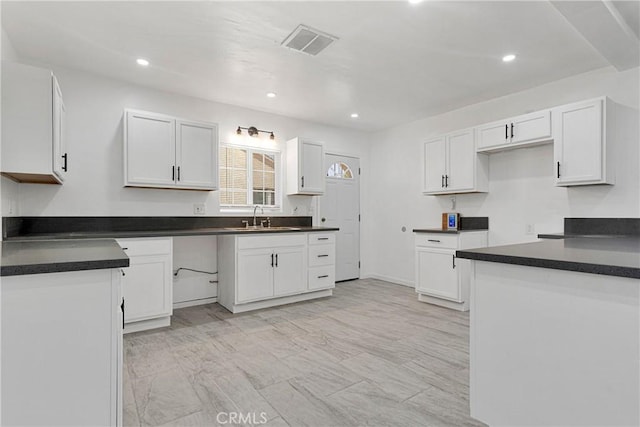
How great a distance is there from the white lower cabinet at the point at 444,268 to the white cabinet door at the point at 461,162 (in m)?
0.66

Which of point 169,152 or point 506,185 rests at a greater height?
point 169,152

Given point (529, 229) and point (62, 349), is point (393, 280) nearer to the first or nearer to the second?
point (529, 229)

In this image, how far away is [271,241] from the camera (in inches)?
156

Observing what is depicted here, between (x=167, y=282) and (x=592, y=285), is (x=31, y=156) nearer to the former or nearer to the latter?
(x=167, y=282)

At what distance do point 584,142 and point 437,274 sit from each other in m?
2.05

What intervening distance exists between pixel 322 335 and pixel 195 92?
10.3 feet

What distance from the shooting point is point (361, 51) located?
2.97 meters

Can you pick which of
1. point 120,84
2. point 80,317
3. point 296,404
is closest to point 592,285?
point 296,404

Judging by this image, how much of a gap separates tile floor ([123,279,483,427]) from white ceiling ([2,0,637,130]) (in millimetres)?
2618

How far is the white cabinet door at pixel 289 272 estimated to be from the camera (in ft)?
13.1

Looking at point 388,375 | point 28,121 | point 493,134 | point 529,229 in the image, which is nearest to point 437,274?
point 529,229

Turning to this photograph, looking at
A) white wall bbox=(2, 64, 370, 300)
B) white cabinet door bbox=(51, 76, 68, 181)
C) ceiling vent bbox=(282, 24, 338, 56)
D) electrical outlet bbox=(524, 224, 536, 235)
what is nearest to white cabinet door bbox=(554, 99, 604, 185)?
electrical outlet bbox=(524, 224, 536, 235)

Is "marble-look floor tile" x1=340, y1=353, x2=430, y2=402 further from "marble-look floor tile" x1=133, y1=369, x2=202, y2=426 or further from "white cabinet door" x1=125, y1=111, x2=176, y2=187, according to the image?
"white cabinet door" x1=125, y1=111, x2=176, y2=187

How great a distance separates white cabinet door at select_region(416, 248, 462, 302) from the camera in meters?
3.94
